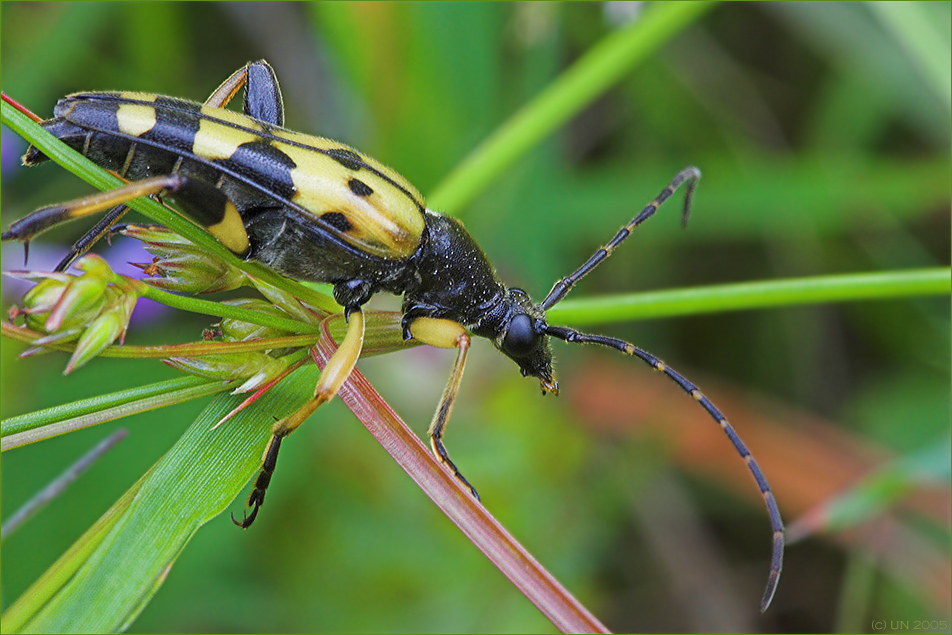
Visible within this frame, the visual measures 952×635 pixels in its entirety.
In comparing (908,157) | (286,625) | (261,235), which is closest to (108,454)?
(286,625)

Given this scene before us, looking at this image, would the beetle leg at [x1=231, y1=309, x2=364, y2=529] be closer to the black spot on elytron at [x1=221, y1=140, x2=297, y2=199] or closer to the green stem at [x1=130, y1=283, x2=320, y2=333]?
the green stem at [x1=130, y1=283, x2=320, y2=333]

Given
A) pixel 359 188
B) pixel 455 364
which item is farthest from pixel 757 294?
pixel 359 188

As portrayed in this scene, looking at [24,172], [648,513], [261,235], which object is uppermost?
[24,172]

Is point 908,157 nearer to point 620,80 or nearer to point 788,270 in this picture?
point 788,270

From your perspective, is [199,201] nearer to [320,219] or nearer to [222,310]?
[320,219]

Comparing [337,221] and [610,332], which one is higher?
[337,221]
